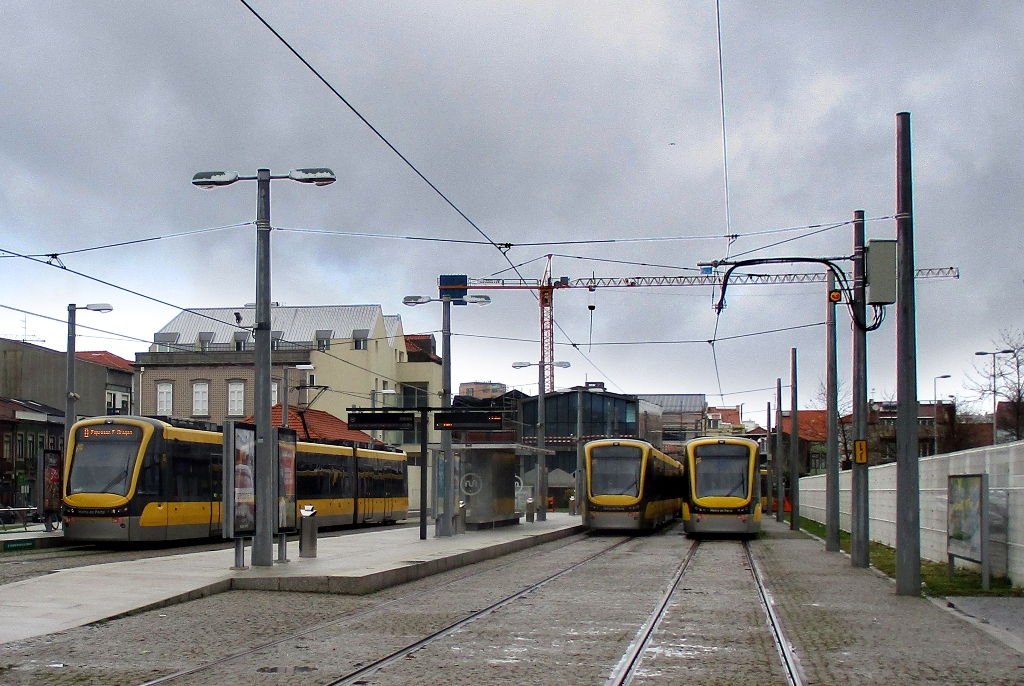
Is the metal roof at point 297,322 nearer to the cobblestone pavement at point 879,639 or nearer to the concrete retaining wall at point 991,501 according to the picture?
the concrete retaining wall at point 991,501

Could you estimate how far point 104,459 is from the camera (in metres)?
25.1

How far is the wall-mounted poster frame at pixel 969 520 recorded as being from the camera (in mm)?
16578

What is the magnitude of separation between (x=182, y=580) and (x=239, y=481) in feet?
6.33

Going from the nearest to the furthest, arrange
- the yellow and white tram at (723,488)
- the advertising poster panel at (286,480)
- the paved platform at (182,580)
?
1. the paved platform at (182,580)
2. the advertising poster panel at (286,480)
3. the yellow and white tram at (723,488)

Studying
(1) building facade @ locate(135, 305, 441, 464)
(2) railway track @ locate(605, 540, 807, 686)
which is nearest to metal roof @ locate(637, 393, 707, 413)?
(1) building facade @ locate(135, 305, 441, 464)

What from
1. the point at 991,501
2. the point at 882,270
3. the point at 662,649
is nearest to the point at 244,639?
the point at 662,649

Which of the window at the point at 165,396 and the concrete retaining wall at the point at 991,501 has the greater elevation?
the window at the point at 165,396

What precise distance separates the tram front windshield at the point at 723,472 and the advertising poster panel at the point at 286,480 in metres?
17.9

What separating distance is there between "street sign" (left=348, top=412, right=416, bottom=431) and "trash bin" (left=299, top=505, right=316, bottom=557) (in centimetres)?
630

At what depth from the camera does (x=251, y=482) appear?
58.3 feet

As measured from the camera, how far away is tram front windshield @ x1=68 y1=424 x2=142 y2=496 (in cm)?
2491

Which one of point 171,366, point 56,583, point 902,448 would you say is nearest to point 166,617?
point 56,583

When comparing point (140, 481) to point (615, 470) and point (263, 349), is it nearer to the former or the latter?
point (263, 349)

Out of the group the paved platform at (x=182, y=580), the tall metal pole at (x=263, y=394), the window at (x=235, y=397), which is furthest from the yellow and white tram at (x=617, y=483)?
the window at (x=235, y=397)
